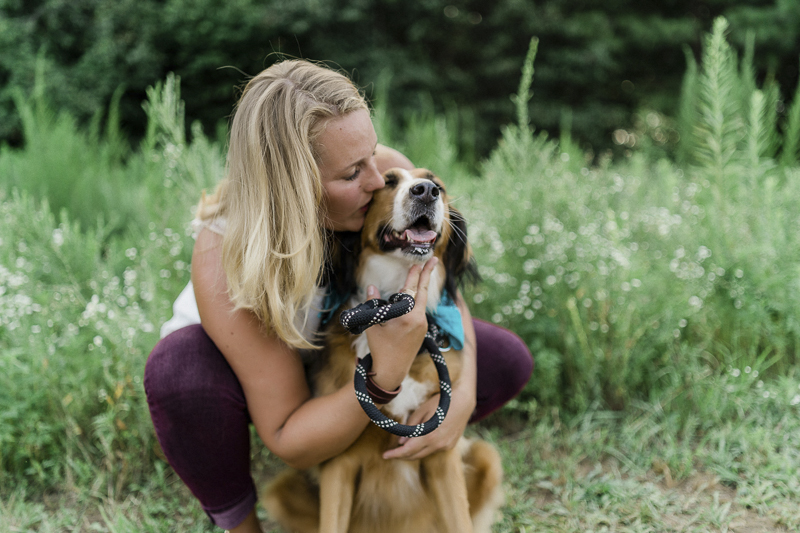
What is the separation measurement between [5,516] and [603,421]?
232cm

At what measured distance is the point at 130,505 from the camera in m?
2.11

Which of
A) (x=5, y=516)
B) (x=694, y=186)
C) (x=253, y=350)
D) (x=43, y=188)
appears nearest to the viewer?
(x=253, y=350)

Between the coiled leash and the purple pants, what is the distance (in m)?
0.43

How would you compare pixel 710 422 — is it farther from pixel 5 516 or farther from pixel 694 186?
pixel 5 516

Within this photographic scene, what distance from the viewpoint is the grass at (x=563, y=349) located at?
6.84ft

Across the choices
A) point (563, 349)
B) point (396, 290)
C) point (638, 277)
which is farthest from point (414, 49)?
point (396, 290)

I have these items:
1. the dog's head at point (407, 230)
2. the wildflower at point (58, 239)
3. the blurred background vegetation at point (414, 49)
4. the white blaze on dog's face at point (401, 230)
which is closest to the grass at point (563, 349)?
the wildflower at point (58, 239)

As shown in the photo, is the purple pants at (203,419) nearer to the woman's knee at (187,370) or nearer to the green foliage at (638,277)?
the woman's knee at (187,370)

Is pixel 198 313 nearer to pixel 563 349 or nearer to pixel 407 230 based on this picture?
pixel 407 230

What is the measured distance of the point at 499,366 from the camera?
2100 mm

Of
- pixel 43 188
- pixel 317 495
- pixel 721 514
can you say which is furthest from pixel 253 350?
pixel 43 188

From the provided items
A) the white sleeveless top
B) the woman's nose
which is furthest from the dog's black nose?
the white sleeveless top

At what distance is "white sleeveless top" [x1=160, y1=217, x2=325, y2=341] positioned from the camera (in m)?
1.68

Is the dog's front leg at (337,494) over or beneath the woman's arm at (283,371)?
beneath
